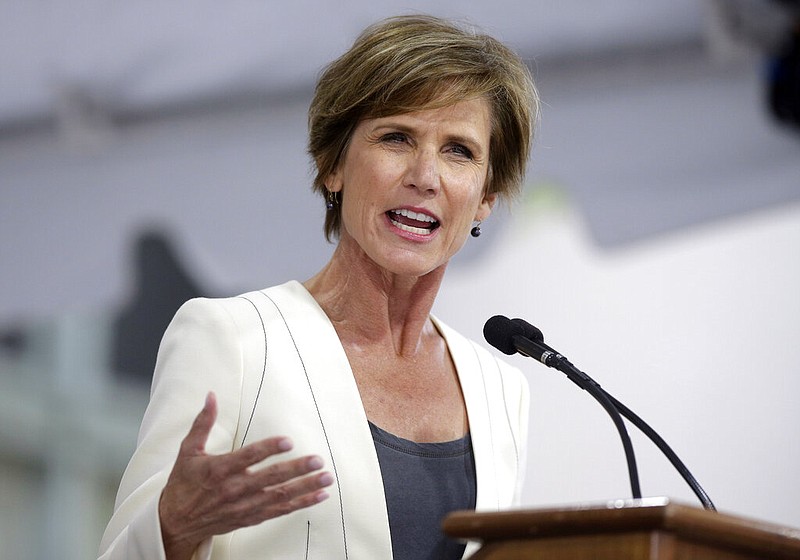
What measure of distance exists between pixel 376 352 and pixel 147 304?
173 cm

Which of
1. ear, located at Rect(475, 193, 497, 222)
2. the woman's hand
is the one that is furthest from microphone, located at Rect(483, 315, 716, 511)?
the woman's hand

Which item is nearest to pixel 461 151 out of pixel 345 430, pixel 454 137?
pixel 454 137

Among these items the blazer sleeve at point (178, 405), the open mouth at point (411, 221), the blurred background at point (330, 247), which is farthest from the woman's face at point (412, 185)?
the blurred background at point (330, 247)

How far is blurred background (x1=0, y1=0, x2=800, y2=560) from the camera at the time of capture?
341 centimetres

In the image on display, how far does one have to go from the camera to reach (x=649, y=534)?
1.08 m

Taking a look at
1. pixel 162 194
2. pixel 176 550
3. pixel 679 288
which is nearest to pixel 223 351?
pixel 176 550

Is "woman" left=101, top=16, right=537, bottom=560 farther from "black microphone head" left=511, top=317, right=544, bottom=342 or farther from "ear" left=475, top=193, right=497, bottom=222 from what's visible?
"black microphone head" left=511, top=317, right=544, bottom=342

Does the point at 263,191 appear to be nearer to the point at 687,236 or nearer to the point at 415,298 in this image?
the point at 687,236

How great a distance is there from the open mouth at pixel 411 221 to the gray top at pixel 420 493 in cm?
35

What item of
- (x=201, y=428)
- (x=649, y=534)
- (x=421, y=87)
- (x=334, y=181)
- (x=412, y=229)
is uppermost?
(x=421, y=87)

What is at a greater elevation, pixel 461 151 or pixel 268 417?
pixel 461 151

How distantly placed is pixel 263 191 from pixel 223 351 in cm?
197

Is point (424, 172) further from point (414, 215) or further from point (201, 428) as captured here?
point (201, 428)

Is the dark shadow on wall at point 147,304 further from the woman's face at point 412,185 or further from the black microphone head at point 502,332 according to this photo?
the black microphone head at point 502,332
